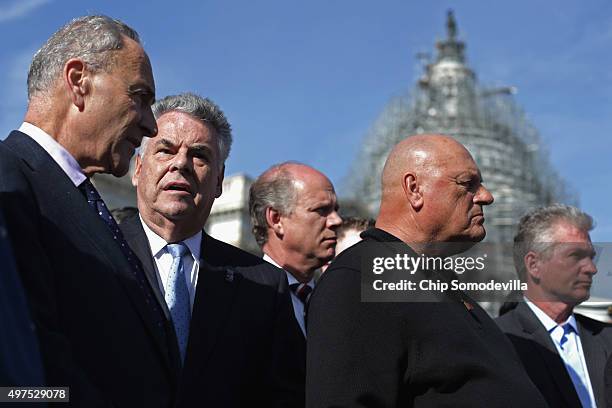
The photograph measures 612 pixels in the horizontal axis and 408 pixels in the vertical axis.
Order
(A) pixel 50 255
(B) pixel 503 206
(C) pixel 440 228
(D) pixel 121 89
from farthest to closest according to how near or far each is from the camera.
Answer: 1. (B) pixel 503 206
2. (C) pixel 440 228
3. (D) pixel 121 89
4. (A) pixel 50 255

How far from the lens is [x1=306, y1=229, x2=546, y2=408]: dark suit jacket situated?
2689 millimetres

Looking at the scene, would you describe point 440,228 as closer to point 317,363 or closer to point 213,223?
point 317,363

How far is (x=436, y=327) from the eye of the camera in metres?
2.78

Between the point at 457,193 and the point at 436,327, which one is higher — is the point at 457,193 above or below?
above

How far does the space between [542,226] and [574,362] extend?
82 centimetres

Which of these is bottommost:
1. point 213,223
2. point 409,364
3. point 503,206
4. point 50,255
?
point 409,364

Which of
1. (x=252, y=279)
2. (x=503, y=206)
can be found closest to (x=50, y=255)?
(x=252, y=279)

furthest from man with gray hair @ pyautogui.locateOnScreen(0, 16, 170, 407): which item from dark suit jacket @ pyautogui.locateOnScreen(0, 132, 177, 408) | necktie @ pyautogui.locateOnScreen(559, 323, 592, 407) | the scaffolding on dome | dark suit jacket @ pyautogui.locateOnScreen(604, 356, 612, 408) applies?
the scaffolding on dome

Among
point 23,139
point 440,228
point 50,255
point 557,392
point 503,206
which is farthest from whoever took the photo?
point 503,206

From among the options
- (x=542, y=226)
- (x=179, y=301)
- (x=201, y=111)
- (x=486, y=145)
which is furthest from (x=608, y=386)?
(x=486, y=145)

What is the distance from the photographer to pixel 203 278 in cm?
320

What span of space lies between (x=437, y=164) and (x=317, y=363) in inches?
37.7

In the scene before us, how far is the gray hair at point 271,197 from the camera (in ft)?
16.0

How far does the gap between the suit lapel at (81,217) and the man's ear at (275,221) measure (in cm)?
244
